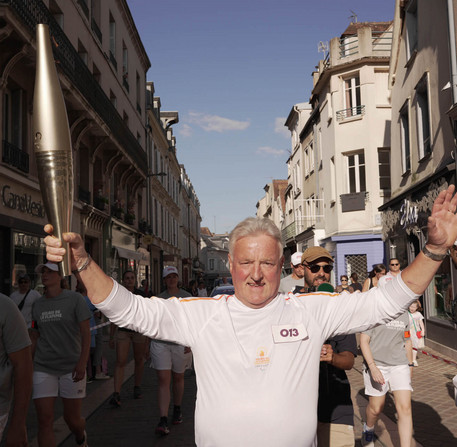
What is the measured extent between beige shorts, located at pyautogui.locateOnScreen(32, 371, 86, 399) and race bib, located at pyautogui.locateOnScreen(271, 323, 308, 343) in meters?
3.17

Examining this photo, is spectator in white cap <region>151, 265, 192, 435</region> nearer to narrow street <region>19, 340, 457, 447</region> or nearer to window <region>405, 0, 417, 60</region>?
narrow street <region>19, 340, 457, 447</region>

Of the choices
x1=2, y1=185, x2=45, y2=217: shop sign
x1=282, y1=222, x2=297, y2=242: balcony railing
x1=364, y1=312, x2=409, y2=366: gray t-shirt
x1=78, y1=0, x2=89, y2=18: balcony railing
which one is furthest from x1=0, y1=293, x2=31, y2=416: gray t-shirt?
x1=282, y1=222, x2=297, y2=242: balcony railing

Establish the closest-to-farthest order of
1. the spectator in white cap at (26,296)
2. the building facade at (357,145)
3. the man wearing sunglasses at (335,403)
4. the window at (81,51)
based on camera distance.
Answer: the man wearing sunglasses at (335,403) < the spectator in white cap at (26,296) < the window at (81,51) < the building facade at (357,145)

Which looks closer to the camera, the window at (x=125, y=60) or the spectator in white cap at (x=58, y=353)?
the spectator in white cap at (x=58, y=353)

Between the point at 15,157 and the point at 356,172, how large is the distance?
15.8m

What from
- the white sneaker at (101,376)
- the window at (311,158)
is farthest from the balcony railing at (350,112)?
the white sneaker at (101,376)

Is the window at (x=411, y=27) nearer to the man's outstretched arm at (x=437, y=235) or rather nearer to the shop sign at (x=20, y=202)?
the shop sign at (x=20, y=202)

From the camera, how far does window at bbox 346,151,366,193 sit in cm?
2411

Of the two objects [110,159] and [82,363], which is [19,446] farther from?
[110,159]

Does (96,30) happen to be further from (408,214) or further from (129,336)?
(129,336)

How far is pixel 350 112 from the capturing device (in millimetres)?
24531

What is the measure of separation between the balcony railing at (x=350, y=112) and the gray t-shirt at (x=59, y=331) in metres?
20.5

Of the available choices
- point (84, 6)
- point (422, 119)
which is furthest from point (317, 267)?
point (84, 6)

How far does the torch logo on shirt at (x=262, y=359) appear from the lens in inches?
103
